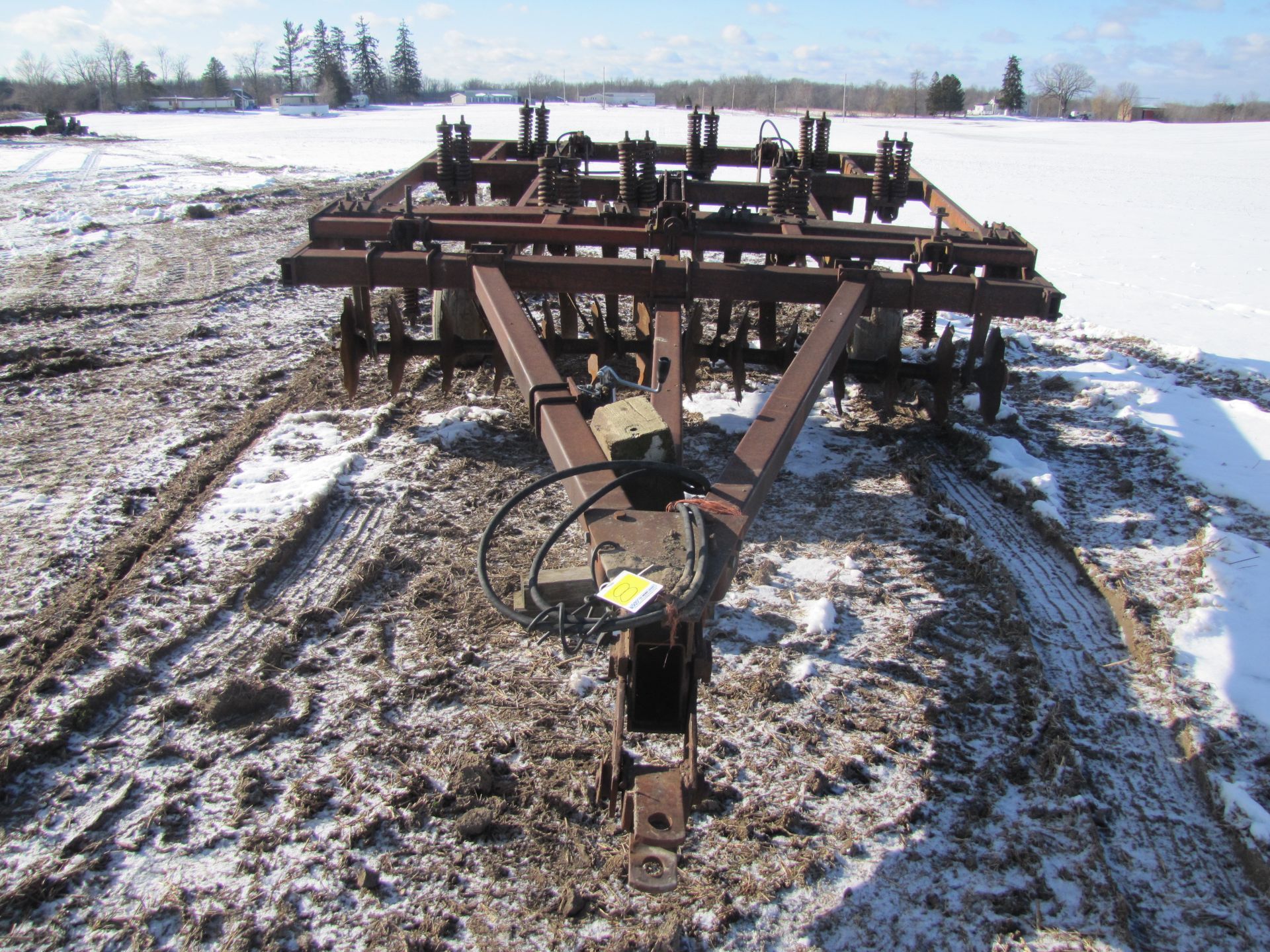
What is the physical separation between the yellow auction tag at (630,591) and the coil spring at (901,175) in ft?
16.9

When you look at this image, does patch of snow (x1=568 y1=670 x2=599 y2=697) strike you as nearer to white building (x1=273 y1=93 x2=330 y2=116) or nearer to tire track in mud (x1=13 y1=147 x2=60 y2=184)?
tire track in mud (x1=13 y1=147 x2=60 y2=184)

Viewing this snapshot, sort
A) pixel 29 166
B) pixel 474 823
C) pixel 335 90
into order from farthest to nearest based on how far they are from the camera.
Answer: pixel 335 90 < pixel 29 166 < pixel 474 823

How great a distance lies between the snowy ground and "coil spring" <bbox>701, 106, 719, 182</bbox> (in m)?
2.36

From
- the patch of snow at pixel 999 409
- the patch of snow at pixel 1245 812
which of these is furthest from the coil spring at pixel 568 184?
the patch of snow at pixel 1245 812

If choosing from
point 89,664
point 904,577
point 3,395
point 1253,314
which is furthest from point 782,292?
point 1253,314

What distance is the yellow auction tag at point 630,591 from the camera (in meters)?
1.90

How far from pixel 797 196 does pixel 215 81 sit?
74.3 metres

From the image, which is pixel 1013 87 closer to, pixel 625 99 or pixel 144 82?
pixel 625 99

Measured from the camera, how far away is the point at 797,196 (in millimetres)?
5453

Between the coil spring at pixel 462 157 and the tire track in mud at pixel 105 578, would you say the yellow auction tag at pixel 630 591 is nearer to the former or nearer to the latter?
the tire track in mud at pixel 105 578

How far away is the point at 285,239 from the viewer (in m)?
10.5

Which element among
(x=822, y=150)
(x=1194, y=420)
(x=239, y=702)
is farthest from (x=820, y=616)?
(x=822, y=150)

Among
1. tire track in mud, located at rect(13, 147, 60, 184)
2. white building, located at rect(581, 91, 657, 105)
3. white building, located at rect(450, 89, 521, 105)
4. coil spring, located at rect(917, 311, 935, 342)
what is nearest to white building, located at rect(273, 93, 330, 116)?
white building, located at rect(450, 89, 521, 105)

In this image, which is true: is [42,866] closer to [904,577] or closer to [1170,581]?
[904,577]
